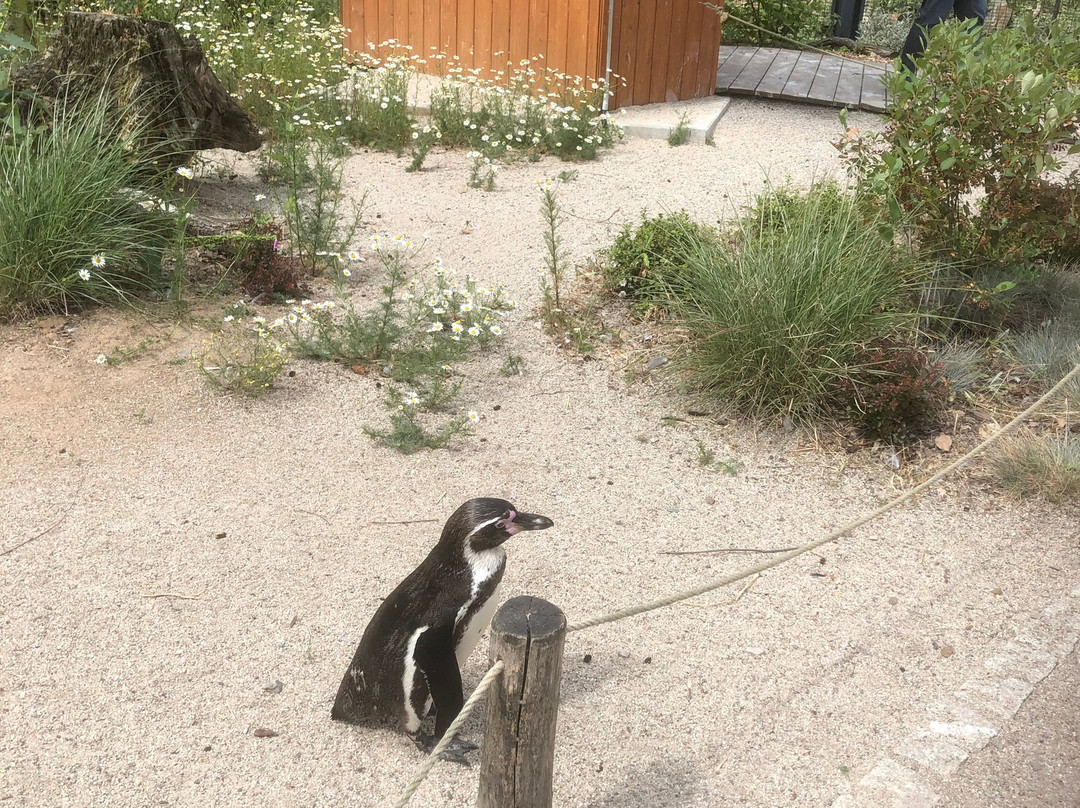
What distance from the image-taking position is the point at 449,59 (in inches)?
392

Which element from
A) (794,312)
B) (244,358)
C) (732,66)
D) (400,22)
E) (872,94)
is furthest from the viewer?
(732,66)

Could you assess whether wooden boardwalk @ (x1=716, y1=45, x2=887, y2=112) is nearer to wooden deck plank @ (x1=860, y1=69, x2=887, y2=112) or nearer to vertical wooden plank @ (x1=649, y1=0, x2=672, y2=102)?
wooden deck plank @ (x1=860, y1=69, x2=887, y2=112)

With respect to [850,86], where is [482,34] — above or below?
above

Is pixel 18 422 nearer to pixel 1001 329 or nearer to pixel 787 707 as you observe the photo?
pixel 787 707

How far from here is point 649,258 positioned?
19.8 feet

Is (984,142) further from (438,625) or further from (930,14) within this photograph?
(930,14)

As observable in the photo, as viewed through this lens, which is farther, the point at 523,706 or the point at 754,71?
the point at 754,71

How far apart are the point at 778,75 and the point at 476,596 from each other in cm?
951

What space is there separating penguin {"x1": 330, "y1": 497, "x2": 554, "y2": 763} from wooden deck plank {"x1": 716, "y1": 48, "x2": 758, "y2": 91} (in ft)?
28.0

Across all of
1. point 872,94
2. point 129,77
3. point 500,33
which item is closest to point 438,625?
point 129,77

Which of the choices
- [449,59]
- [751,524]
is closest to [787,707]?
[751,524]

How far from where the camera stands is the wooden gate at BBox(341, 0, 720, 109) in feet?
30.2

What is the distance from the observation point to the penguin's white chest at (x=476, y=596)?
2.96 metres

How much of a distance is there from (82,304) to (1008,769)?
4.80 metres
